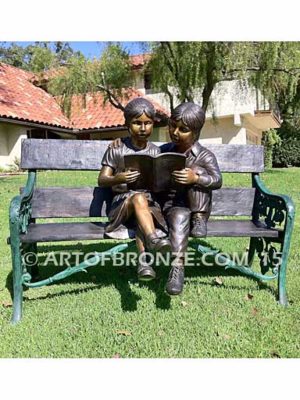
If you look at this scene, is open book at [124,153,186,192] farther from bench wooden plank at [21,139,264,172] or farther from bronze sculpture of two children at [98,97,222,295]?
bench wooden plank at [21,139,264,172]

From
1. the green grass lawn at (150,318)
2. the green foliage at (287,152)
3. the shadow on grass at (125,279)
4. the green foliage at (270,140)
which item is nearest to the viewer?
the green grass lawn at (150,318)

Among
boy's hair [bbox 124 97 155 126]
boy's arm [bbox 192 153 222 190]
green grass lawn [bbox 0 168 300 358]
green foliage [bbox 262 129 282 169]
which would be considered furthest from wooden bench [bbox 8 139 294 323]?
green foliage [bbox 262 129 282 169]

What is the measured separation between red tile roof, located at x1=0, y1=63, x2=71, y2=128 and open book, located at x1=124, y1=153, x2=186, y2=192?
11.9 meters

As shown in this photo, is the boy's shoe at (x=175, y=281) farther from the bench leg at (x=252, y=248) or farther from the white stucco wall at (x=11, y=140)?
the white stucco wall at (x=11, y=140)

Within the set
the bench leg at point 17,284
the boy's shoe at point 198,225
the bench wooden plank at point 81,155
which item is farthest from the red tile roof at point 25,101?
the boy's shoe at point 198,225

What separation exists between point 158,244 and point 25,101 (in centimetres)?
1466

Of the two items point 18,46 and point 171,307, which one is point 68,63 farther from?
point 18,46

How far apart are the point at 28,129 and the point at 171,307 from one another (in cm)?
1353

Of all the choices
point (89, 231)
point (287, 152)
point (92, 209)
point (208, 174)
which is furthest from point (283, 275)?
point (287, 152)

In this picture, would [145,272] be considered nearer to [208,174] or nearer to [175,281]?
[175,281]

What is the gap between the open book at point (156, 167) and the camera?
2.51m

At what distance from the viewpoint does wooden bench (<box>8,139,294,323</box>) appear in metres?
2.70

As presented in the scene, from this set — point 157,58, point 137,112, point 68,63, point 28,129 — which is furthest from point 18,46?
point 137,112

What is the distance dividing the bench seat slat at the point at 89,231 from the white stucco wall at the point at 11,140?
40.5ft
